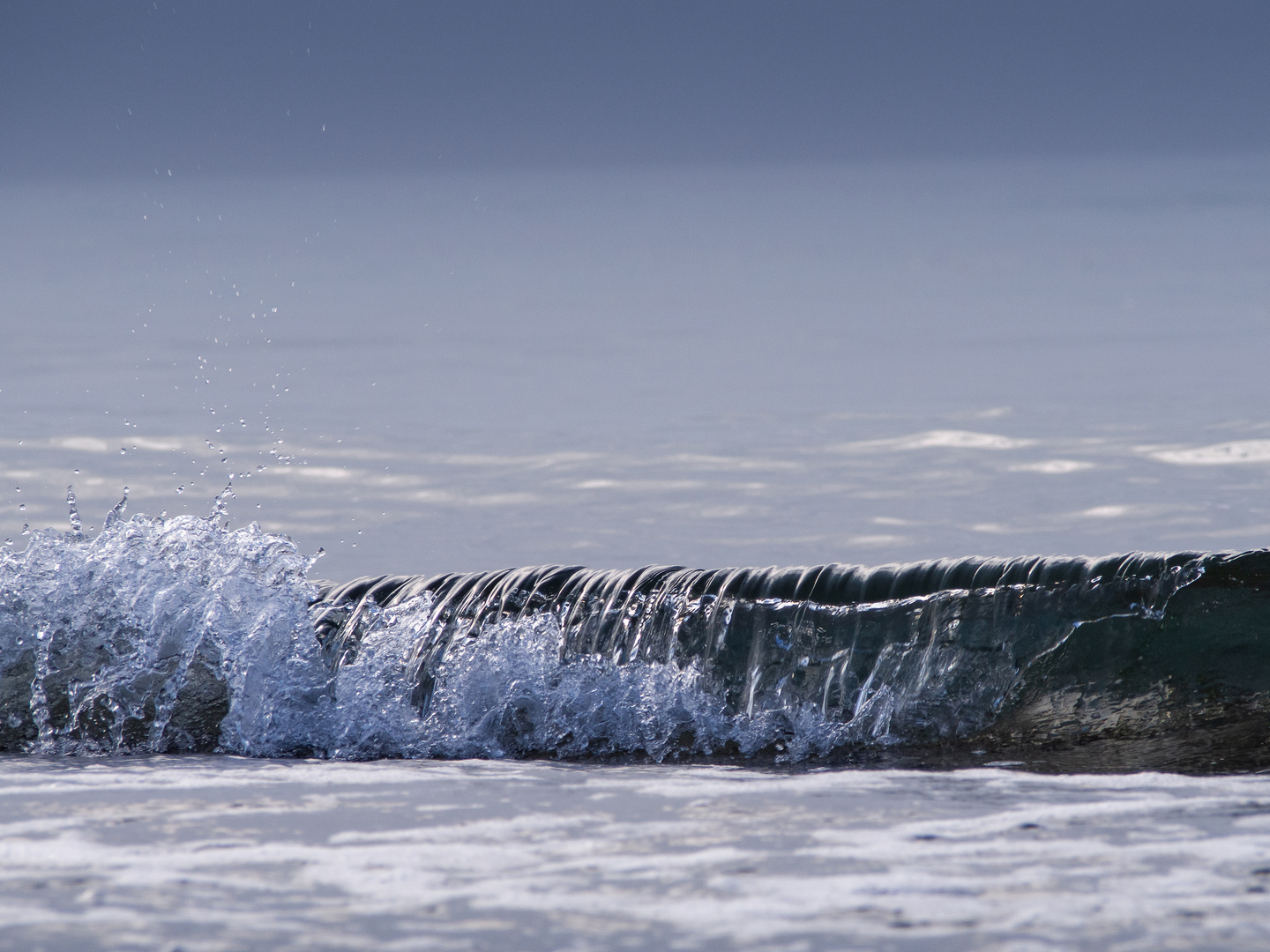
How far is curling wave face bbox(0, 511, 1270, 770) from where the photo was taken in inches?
312

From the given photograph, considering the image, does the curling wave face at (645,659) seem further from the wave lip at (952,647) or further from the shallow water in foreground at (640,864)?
the shallow water in foreground at (640,864)

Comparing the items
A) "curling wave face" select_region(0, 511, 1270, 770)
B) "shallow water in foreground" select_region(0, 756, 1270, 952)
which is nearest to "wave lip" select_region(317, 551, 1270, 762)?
"curling wave face" select_region(0, 511, 1270, 770)

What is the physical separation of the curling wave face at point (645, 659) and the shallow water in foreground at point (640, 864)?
1.92 m

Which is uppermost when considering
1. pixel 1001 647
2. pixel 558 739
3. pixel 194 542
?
pixel 194 542

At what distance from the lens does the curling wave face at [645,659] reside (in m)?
7.92

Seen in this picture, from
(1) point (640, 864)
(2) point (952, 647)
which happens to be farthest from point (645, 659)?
(1) point (640, 864)

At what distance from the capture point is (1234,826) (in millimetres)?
4590

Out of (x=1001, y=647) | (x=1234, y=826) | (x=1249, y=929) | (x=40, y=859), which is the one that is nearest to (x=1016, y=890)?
(x=1249, y=929)

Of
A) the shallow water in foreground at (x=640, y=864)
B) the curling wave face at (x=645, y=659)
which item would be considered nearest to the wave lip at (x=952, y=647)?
the curling wave face at (x=645, y=659)

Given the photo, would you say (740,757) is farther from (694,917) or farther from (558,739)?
(694,917)

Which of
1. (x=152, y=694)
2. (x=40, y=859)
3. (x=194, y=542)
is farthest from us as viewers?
(x=194, y=542)

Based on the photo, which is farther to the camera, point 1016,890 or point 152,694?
point 152,694

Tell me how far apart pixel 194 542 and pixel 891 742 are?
5497mm

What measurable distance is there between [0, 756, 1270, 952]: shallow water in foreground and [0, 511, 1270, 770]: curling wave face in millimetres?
1923
